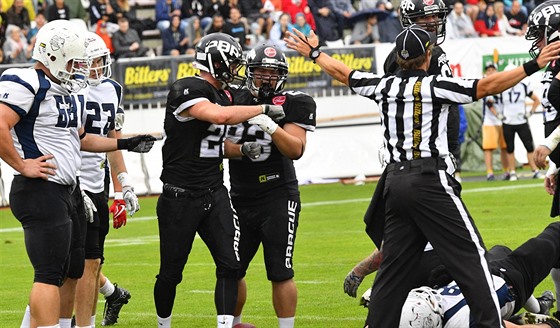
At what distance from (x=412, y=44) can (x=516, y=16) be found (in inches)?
705

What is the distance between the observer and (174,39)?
20719 mm

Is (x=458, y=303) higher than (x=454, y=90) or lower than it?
lower

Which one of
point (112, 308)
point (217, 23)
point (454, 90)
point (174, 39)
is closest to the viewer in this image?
point (454, 90)

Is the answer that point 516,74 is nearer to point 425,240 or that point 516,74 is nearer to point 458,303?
point 425,240

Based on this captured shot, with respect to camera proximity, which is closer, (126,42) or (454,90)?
(454,90)

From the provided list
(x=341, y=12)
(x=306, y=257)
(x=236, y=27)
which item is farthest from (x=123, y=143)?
(x=341, y=12)

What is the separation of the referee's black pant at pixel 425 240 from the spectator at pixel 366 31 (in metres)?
15.4

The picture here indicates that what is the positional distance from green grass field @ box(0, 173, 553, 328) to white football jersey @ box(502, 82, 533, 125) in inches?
45.9

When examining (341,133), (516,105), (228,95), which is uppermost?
(228,95)

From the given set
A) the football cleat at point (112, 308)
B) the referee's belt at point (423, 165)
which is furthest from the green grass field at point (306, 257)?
the referee's belt at point (423, 165)

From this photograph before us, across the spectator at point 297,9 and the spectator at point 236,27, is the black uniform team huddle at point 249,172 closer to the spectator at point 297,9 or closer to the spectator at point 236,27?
the spectator at point 236,27

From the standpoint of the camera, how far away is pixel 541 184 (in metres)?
16.9

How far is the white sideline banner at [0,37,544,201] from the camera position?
1797cm

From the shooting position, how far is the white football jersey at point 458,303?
6348 mm
